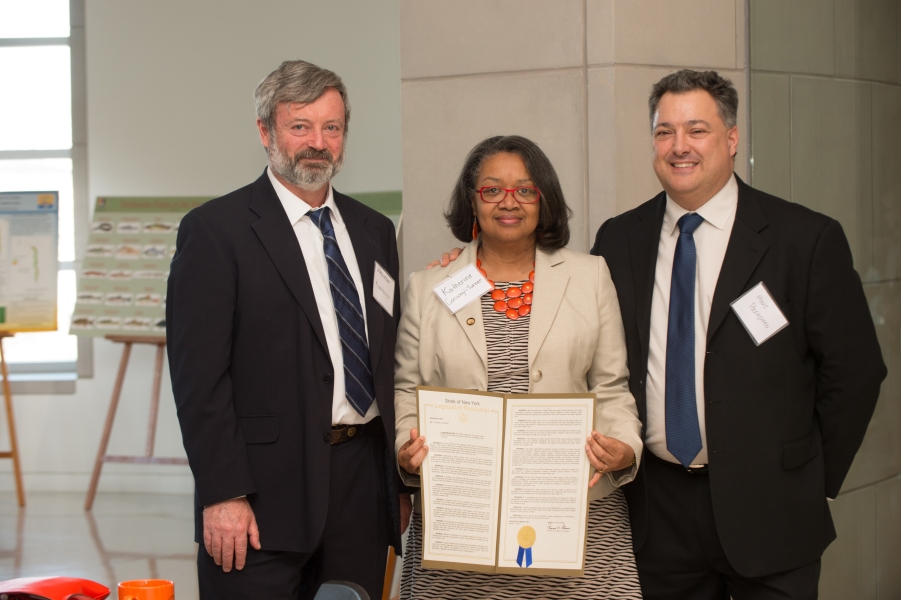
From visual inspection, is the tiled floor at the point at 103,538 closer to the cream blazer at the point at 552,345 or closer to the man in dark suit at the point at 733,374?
the cream blazer at the point at 552,345

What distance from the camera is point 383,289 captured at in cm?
244

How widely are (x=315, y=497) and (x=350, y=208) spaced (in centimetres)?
86

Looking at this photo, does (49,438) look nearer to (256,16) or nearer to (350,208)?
(256,16)

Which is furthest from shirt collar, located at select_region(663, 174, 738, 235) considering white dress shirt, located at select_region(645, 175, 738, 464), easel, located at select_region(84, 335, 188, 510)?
easel, located at select_region(84, 335, 188, 510)

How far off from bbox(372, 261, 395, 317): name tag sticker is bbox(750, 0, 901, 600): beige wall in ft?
5.28

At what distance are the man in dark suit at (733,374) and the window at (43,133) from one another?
6095 mm

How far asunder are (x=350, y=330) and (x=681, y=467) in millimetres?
959

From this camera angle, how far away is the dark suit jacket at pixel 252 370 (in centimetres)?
211

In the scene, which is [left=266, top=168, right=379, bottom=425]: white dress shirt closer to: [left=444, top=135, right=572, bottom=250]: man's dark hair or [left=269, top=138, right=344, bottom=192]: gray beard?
[left=269, top=138, right=344, bottom=192]: gray beard

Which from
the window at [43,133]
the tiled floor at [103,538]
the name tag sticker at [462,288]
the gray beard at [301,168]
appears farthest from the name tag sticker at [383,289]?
the window at [43,133]

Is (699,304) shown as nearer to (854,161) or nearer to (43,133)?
(854,161)

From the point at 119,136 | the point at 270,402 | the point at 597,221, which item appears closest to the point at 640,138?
the point at 597,221

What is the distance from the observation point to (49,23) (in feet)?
24.0

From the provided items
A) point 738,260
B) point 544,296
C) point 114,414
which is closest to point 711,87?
point 738,260
